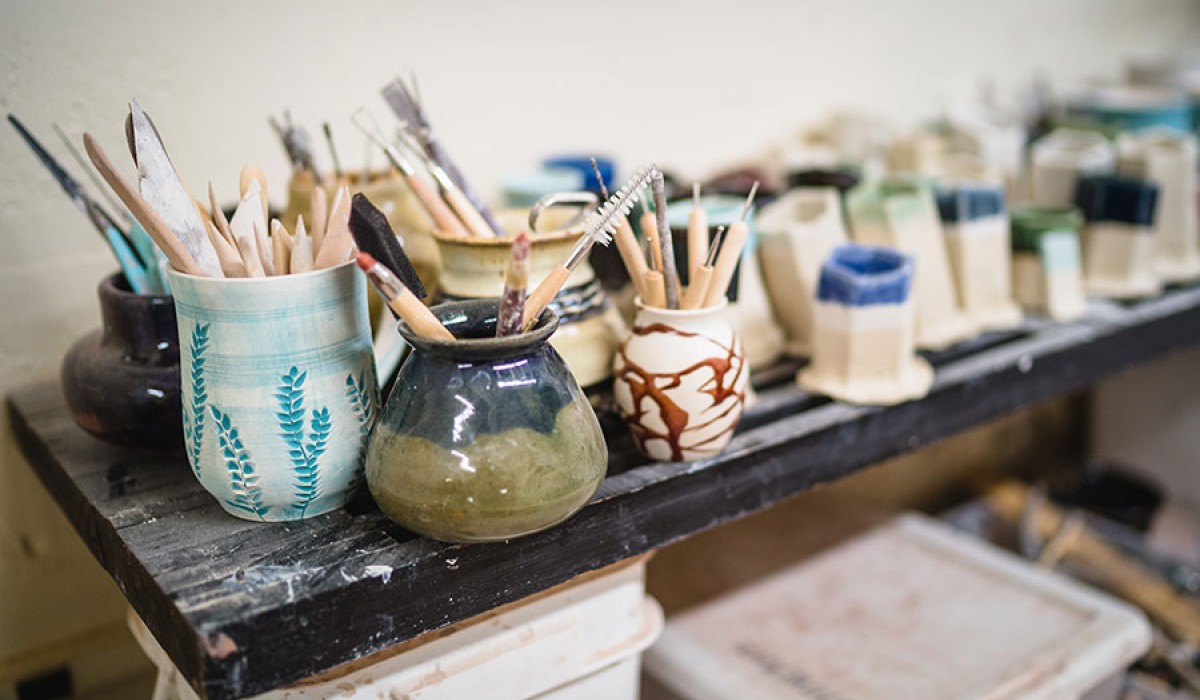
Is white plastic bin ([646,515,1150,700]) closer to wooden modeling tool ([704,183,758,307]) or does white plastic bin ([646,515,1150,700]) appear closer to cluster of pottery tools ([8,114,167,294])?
wooden modeling tool ([704,183,758,307])

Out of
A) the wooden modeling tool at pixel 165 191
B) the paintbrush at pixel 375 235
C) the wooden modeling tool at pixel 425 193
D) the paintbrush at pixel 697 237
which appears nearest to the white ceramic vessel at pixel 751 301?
the paintbrush at pixel 697 237

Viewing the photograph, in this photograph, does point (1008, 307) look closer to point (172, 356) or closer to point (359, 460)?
point (359, 460)

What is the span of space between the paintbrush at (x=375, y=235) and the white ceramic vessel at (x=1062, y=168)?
1081 millimetres

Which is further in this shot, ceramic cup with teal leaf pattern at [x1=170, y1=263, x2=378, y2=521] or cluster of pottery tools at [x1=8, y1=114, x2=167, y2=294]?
cluster of pottery tools at [x1=8, y1=114, x2=167, y2=294]

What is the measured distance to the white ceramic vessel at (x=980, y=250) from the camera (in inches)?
49.3

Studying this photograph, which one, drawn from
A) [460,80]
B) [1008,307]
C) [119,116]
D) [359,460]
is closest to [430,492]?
[359,460]

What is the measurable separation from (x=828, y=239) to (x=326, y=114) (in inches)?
25.5

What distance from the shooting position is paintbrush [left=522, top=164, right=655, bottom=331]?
74 cm

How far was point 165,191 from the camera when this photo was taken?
71 cm

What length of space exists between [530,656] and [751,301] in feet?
1.64

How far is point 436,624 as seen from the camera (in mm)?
759

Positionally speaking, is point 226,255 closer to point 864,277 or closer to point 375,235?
point 375,235

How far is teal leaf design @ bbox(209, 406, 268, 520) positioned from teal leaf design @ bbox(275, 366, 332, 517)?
0.03 metres

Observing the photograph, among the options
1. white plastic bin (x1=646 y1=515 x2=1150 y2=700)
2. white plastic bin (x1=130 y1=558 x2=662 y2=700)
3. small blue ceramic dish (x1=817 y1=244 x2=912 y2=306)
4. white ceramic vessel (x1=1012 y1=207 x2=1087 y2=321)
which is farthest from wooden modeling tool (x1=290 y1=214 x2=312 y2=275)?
white ceramic vessel (x1=1012 y1=207 x2=1087 y2=321)
